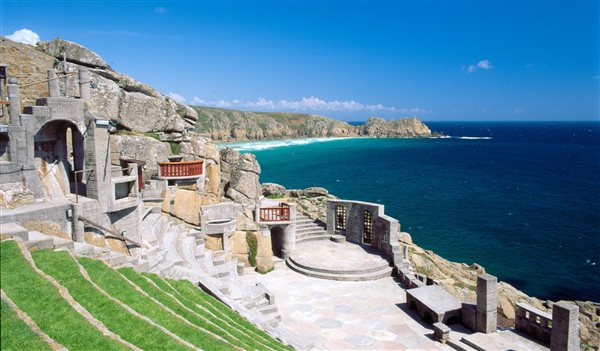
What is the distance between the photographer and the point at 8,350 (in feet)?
24.8

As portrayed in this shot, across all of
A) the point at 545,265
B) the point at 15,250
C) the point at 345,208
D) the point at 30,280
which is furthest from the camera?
the point at 545,265

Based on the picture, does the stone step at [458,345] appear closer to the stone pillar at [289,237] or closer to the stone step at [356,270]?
the stone step at [356,270]

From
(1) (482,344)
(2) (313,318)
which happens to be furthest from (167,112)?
(1) (482,344)

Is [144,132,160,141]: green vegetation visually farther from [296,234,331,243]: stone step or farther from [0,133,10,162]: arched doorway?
[0,133,10,162]: arched doorway

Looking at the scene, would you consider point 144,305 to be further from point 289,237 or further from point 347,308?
point 289,237

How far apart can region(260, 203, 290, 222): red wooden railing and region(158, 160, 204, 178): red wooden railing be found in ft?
18.6

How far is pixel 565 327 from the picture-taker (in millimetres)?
15562

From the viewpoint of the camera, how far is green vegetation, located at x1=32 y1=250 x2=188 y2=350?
9.79m

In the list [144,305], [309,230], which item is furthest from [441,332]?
[309,230]

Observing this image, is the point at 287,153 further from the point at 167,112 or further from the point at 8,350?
the point at 8,350

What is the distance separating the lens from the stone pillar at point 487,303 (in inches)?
703

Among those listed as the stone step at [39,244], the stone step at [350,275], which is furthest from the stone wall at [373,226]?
the stone step at [39,244]

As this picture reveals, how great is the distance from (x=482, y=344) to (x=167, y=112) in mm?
26682

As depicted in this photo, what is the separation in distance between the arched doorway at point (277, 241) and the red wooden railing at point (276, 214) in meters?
0.82
